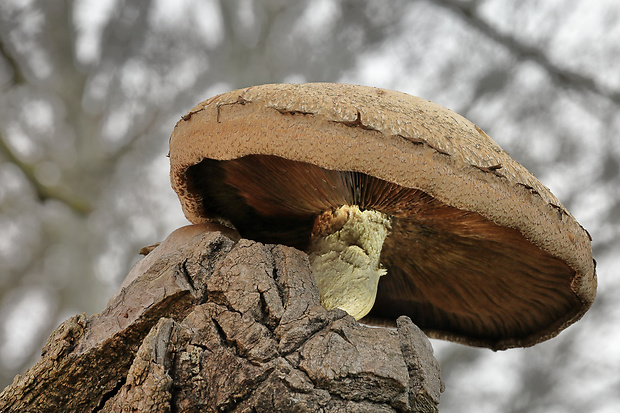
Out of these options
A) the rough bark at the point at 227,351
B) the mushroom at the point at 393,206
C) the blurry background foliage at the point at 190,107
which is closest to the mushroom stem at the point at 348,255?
the mushroom at the point at 393,206

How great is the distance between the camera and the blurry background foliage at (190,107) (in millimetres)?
2758

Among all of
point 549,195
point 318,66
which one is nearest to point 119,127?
point 318,66

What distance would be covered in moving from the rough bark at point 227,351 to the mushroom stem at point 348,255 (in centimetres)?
31

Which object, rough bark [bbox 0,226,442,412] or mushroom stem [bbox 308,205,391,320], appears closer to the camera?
rough bark [bbox 0,226,442,412]

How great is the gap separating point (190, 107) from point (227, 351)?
1951 millimetres

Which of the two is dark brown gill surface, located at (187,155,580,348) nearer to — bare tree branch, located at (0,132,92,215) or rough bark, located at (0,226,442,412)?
rough bark, located at (0,226,442,412)

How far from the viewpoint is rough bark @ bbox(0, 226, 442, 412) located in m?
1.10

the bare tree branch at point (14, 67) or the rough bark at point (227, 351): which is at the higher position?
the bare tree branch at point (14, 67)

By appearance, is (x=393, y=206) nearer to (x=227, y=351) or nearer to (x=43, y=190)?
(x=227, y=351)

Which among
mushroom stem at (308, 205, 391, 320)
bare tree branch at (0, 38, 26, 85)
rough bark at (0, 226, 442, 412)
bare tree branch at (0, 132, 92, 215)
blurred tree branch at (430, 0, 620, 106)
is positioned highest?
blurred tree branch at (430, 0, 620, 106)

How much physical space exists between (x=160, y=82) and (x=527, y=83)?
6.70 feet

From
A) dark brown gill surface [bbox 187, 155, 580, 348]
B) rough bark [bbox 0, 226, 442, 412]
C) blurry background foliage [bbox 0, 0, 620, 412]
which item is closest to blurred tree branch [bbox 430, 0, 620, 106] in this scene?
blurry background foliage [bbox 0, 0, 620, 412]

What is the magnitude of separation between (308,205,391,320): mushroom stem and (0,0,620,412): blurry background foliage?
54.4 inches

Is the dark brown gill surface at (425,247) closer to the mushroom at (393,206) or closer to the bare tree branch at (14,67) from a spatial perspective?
the mushroom at (393,206)
